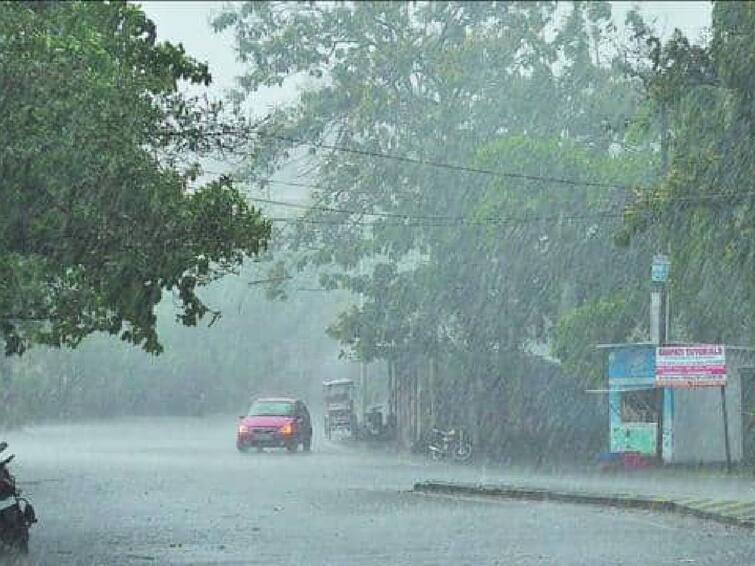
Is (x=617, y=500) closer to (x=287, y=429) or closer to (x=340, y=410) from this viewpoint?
(x=287, y=429)

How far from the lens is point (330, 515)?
2297cm

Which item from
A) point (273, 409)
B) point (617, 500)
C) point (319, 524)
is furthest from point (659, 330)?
point (319, 524)

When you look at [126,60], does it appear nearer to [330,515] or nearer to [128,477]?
[330,515]

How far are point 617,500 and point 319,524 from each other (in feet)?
18.0

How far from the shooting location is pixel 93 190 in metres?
16.4

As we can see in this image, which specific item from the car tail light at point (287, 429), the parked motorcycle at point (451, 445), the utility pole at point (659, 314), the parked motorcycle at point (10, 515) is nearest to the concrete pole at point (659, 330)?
the utility pole at point (659, 314)

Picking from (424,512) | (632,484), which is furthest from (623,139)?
(424,512)

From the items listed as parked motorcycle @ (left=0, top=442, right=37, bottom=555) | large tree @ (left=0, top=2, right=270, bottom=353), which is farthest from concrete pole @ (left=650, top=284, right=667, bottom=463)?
parked motorcycle @ (left=0, top=442, right=37, bottom=555)

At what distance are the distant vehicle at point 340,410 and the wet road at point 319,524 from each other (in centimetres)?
1983

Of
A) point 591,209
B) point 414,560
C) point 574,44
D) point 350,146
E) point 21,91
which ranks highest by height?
point 574,44

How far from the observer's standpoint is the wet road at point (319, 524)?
665 inches

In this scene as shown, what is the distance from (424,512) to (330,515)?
4.62 ft

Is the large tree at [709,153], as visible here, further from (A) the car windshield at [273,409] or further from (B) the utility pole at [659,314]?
(A) the car windshield at [273,409]

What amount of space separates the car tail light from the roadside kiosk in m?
11.5
